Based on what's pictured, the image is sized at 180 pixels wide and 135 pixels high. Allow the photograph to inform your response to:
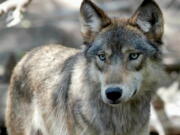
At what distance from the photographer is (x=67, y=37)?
479 inches

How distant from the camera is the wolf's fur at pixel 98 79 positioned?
607cm

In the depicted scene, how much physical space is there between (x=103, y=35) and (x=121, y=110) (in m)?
0.86

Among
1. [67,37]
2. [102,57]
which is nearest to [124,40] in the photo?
[102,57]

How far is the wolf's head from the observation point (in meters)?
5.89

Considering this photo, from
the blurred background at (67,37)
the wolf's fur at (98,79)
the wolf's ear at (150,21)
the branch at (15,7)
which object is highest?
the branch at (15,7)

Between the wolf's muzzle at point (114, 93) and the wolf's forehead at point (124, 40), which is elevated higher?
the wolf's forehead at point (124, 40)

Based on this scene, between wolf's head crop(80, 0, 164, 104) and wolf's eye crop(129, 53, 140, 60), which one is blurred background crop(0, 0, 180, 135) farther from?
wolf's eye crop(129, 53, 140, 60)

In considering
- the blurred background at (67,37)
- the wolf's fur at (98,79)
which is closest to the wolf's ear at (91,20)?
the wolf's fur at (98,79)

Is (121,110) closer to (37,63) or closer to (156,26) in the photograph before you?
(156,26)

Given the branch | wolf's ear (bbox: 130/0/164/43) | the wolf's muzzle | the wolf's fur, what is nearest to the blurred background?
the wolf's fur

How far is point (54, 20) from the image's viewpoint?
13.1 m

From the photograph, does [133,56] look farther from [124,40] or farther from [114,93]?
[114,93]

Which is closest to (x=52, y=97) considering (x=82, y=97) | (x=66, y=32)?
(x=82, y=97)

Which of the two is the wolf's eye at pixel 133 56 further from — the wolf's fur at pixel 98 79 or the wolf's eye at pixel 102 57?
the wolf's eye at pixel 102 57
